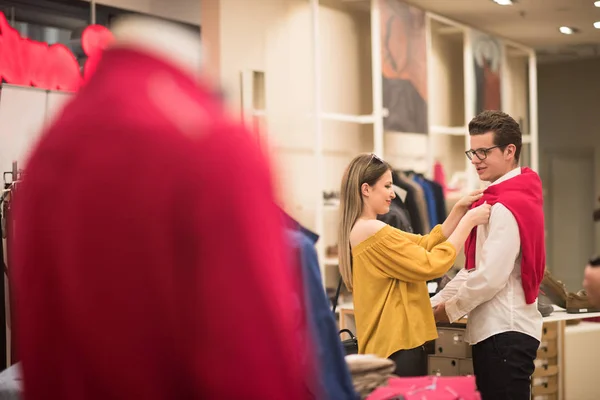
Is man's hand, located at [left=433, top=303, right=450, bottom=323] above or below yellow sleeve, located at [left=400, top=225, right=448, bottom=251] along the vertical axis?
below

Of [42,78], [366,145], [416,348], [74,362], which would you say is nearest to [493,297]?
[416,348]

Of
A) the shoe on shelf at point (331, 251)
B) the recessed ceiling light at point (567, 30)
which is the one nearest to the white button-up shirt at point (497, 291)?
the shoe on shelf at point (331, 251)

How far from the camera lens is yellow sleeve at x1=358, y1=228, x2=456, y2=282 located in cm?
270

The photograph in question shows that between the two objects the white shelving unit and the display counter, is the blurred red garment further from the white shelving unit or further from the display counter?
the white shelving unit

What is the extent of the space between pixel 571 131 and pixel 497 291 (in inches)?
363

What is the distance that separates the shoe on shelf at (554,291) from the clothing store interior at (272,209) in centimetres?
2

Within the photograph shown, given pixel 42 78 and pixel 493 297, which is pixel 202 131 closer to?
pixel 493 297

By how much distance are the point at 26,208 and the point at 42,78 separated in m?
3.72

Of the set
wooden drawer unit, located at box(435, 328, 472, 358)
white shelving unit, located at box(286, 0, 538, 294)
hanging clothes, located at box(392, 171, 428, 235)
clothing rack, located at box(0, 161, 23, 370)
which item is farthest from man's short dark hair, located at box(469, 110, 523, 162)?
hanging clothes, located at box(392, 171, 428, 235)

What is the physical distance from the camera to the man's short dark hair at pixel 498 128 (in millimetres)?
2832

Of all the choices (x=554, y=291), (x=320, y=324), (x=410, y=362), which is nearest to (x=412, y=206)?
(x=554, y=291)

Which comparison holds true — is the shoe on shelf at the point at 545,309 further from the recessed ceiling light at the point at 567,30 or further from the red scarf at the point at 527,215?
the recessed ceiling light at the point at 567,30

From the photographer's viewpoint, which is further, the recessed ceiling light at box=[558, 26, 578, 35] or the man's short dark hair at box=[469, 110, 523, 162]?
the recessed ceiling light at box=[558, 26, 578, 35]

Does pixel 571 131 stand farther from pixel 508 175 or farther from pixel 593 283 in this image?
pixel 593 283
